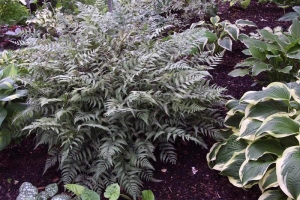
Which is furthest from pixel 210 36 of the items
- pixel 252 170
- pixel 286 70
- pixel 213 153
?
pixel 252 170

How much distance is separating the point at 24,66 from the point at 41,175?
3.03ft

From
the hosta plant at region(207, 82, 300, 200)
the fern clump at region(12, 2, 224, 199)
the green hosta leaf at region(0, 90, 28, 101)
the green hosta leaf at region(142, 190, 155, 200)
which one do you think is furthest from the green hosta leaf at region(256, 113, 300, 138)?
the green hosta leaf at region(0, 90, 28, 101)

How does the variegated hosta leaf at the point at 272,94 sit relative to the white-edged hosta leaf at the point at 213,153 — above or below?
above

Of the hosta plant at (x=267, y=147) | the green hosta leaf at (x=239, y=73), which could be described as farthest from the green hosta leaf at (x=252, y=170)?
the green hosta leaf at (x=239, y=73)

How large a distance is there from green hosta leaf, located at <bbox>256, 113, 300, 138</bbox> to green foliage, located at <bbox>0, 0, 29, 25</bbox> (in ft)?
15.8

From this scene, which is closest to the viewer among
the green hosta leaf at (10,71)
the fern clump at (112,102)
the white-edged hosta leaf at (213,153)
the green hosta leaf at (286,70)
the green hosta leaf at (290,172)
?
the green hosta leaf at (290,172)

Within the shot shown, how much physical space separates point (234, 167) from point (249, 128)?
0.94 ft

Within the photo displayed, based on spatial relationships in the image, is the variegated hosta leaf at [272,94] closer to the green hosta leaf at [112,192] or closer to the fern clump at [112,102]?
the fern clump at [112,102]

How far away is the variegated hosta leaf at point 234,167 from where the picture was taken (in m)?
2.32

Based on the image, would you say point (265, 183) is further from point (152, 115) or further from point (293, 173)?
point (152, 115)

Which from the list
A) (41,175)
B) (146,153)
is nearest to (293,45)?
(146,153)

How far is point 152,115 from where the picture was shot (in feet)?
8.16

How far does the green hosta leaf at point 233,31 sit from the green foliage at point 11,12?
3.61 meters

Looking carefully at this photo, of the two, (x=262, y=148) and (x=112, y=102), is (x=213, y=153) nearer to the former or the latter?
(x=262, y=148)
